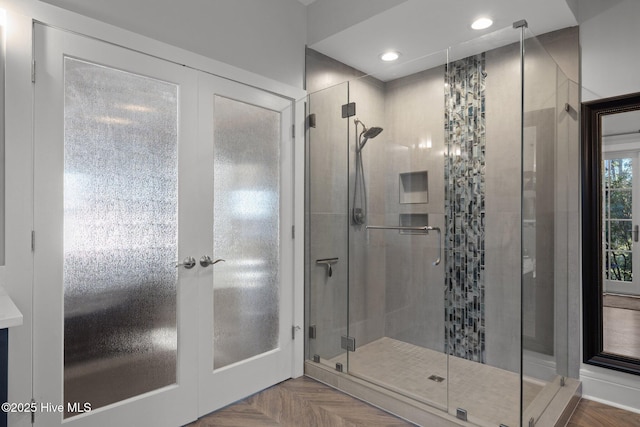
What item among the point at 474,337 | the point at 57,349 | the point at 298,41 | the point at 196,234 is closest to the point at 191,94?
the point at 196,234

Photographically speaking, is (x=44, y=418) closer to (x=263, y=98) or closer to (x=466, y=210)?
(x=263, y=98)

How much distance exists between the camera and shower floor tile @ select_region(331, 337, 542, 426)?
6.87ft

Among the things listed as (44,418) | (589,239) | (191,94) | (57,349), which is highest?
(191,94)

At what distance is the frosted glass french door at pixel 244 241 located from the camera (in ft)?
7.65

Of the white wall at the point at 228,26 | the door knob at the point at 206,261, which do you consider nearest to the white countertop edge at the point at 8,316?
the door knob at the point at 206,261

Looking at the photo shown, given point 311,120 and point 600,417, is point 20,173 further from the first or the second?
point 600,417

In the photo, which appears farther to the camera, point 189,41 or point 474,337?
point 474,337

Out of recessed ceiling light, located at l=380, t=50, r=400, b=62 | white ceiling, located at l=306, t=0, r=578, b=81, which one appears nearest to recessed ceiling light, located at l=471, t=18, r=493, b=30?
white ceiling, located at l=306, t=0, r=578, b=81

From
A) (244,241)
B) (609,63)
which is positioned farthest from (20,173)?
(609,63)

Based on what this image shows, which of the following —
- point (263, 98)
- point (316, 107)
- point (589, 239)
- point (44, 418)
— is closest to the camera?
point (44, 418)

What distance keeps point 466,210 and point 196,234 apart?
5.44ft

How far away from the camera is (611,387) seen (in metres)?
2.39

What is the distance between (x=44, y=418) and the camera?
172 centimetres

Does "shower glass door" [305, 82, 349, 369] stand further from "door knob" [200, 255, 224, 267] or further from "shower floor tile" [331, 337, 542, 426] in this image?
"door knob" [200, 255, 224, 267]
